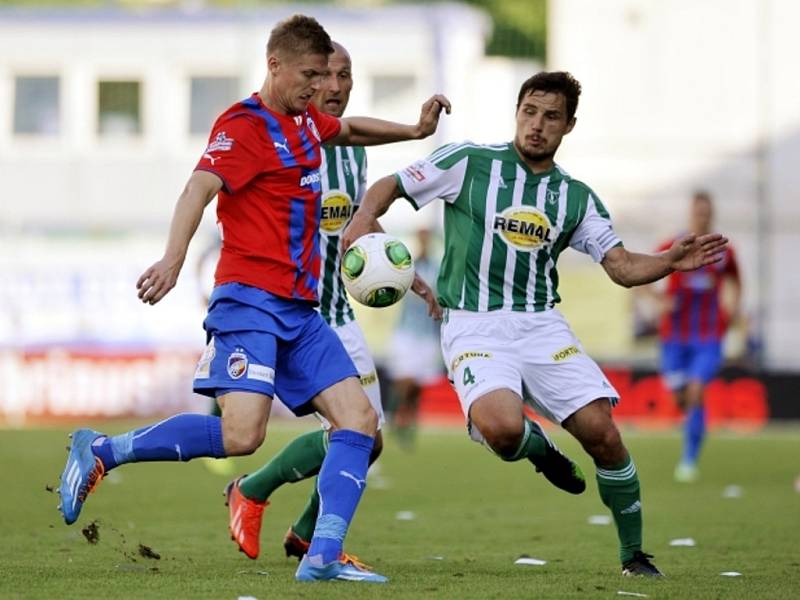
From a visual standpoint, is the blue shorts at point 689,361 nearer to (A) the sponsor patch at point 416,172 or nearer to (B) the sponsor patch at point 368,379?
(B) the sponsor patch at point 368,379

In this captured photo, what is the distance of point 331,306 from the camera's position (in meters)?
8.14

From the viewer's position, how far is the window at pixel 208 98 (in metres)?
29.5

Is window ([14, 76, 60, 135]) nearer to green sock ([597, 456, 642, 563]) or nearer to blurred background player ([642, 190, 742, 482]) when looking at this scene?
blurred background player ([642, 190, 742, 482])

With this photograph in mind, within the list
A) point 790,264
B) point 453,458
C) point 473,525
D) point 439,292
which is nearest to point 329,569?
point 439,292

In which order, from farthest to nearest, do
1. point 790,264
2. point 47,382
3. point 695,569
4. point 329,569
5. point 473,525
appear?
point 790,264 → point 47,382 → point 473,525 → point 695,569 → point 329,569

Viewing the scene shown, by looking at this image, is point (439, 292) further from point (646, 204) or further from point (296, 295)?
point (646, 204)

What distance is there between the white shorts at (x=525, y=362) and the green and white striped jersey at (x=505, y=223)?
8 centimetres

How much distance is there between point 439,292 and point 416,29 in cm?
2248

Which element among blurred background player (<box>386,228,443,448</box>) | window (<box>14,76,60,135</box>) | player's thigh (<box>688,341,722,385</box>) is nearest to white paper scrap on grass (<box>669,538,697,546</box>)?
player's thigh (<box>688,341,722,385</box>)

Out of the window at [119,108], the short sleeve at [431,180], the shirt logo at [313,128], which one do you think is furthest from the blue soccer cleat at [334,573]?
the window at [119,108]

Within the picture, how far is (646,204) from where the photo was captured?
2795 centimetres

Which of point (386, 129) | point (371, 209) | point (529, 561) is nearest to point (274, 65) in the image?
point (386, 129)

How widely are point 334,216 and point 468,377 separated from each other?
1125mm

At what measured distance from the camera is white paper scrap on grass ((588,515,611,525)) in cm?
1005
